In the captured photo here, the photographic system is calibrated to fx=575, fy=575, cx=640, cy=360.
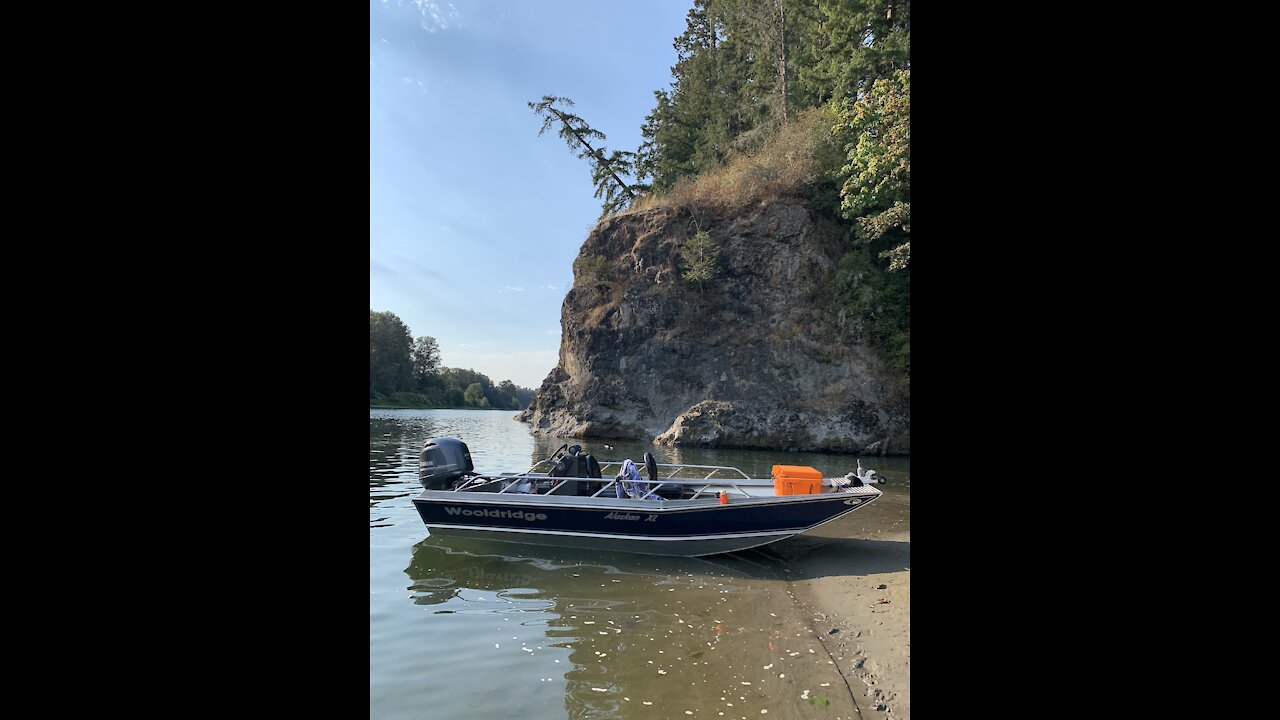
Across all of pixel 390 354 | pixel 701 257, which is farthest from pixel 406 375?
pixel 701 257

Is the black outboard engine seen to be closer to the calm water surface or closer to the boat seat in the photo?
the calm water surface

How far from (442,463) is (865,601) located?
7431 mm

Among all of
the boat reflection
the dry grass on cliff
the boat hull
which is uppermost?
the dry grass on cliff

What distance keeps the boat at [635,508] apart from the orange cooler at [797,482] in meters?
0.02

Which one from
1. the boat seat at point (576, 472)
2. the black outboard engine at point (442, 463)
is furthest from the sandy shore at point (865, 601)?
the black outboard engine at point (442, 463)

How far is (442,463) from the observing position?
10656 millimetres

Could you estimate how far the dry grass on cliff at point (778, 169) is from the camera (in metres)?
29.0

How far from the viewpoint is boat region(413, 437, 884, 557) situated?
29.8 feet

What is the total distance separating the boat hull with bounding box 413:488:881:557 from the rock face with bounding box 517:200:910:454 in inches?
633

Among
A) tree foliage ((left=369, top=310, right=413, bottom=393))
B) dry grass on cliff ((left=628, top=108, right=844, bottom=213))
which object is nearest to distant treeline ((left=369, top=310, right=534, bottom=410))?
tree foliage ((left=369, top=310, right=413, bottom=393))
